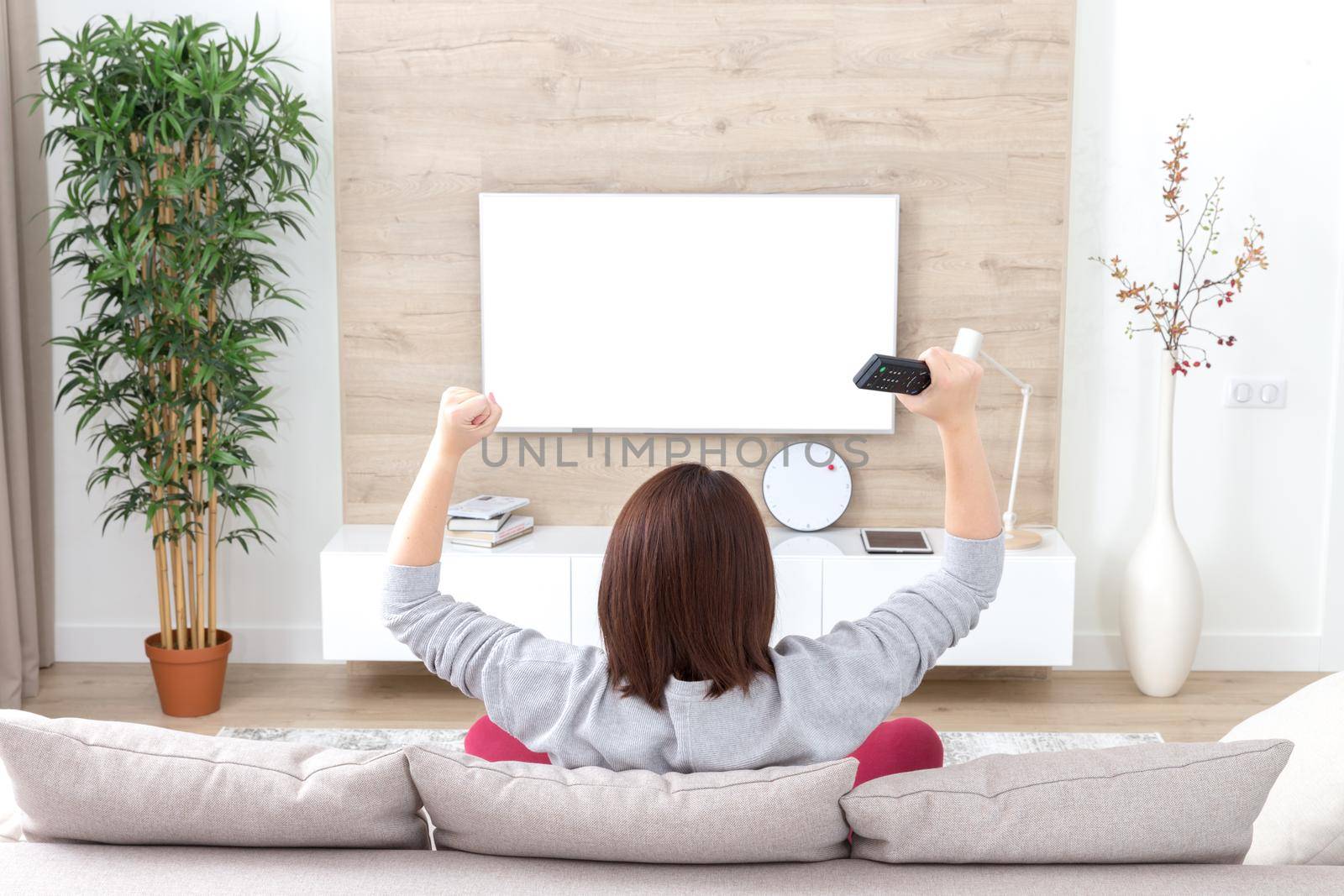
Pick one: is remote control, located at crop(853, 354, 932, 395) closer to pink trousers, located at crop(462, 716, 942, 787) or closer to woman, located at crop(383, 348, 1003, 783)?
woman, located at crop(383, 348, 1003, 783)

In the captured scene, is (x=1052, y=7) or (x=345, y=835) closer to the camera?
(x=345, y=835)

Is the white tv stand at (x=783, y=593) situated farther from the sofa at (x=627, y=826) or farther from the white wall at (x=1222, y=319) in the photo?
the sofa at (x=627, y=826)

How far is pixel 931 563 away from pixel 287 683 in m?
2.04

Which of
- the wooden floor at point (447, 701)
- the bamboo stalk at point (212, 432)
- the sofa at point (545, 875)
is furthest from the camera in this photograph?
the wooden floor at point (447, 701)

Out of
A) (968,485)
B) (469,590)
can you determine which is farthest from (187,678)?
(968,485)

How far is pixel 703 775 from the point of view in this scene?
1333mm

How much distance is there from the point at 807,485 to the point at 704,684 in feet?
8.26

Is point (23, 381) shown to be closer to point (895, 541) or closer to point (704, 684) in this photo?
point (895, 541)

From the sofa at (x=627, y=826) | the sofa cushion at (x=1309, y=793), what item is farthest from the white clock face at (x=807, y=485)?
the sofa at (x=627, y=826)

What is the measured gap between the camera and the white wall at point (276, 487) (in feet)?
12.4

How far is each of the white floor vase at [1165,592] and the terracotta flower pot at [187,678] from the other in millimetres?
2759

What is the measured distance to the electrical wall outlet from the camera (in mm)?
3871

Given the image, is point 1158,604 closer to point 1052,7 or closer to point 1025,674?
point 1025,674

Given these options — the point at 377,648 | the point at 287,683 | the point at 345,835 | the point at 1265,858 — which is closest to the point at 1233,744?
the point at 1265,858
